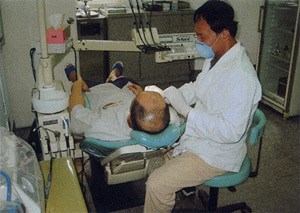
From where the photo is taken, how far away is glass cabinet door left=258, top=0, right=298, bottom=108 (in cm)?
342

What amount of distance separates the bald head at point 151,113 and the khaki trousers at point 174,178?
0.66 ft

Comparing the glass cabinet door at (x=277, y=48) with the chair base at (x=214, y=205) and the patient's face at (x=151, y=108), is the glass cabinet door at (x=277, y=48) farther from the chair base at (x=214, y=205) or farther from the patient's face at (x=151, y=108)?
the patient's face at (x=151, y=108)

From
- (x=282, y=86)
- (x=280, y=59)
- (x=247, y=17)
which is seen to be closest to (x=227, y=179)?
(x=282, y=86)

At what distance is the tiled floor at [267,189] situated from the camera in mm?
2211

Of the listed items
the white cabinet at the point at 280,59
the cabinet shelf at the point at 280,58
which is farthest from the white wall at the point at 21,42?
the cabinet shelf at the point at 280,58

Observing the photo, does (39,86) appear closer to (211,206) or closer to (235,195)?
(211,206)

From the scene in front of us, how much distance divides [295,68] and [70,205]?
242 cm

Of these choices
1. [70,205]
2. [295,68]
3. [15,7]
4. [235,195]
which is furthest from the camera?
[295,68]

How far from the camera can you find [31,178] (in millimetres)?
1310

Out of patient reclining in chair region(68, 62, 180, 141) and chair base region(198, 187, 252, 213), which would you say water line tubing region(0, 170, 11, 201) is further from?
chair base region(198, 187, 252, 213)

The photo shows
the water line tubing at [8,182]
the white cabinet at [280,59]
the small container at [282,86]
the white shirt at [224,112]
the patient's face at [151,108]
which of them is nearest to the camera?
the water line tubing at [8,182]

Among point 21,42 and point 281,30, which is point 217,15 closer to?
point 21,42

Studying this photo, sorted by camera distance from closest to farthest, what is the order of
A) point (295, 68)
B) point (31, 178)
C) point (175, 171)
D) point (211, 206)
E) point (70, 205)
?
point (31, 178), point (70, 205), point (175, 171), point (211, 206), point (295, 68)

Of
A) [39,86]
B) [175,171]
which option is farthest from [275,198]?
[39,86]
